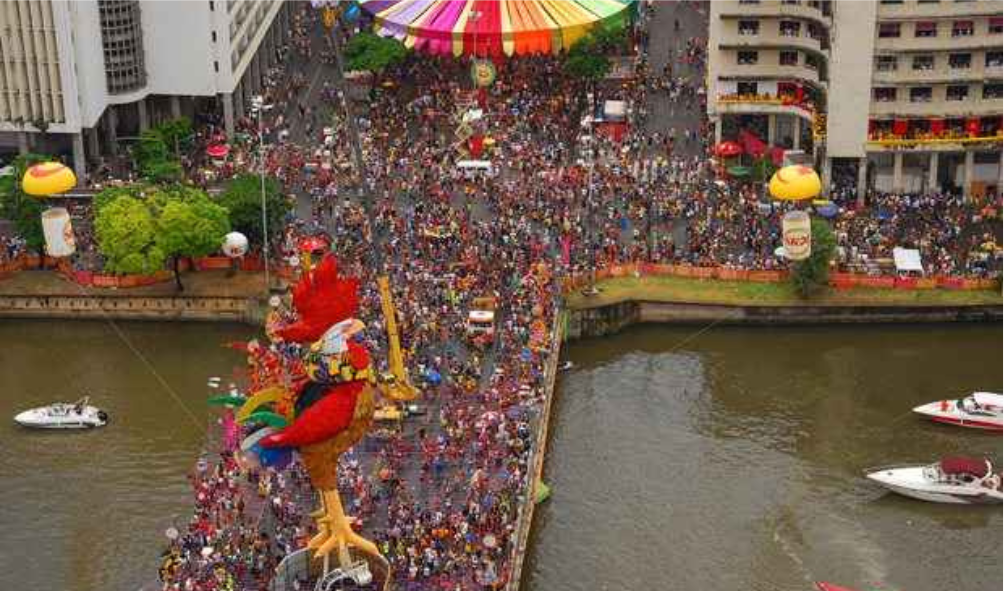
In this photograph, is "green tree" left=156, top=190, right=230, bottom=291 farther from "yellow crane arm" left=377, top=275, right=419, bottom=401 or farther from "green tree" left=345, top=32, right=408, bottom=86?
"green tree" left=345, top=32, right=408, bottom=86

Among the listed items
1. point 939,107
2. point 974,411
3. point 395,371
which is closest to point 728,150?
point 939,107

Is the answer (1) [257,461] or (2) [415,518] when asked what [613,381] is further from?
(1) [257,461]

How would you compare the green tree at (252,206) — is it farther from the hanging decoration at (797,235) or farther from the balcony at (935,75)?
the balcony at (935,75)

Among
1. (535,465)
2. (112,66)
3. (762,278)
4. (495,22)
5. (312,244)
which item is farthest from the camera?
(112,66)

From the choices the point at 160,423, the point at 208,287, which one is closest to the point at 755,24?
the point at 208,287

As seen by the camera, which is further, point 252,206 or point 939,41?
point 939,41

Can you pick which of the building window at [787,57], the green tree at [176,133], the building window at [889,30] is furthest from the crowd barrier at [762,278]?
the green tree at [176,133]

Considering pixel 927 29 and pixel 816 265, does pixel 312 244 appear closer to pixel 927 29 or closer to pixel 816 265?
pixel 816 265
